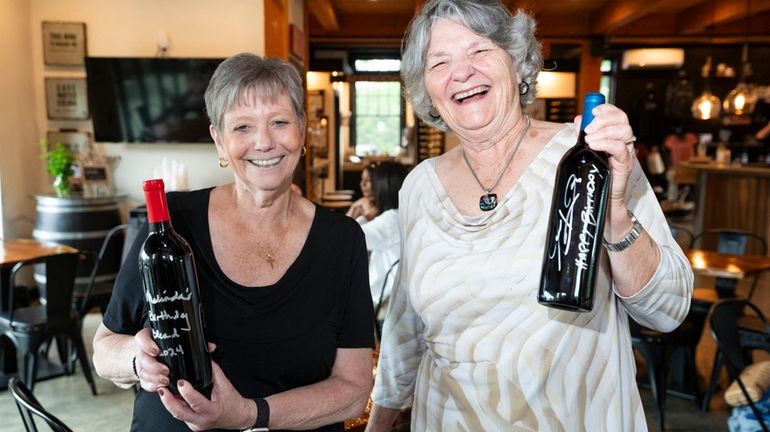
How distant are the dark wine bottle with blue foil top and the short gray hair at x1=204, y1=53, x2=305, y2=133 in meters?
0.49

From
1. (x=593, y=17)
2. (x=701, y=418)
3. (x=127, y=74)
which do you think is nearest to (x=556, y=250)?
(x=701, y=418)

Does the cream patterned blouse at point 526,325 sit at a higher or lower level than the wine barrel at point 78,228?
higher

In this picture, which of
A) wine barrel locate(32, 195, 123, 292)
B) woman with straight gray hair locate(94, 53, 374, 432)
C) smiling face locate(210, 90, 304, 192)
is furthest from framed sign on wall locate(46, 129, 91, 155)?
smiling face locate(210, 90, 304, 192)

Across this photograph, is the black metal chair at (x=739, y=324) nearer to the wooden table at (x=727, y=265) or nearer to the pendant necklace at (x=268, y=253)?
the wooden table at (x=727, y=265)

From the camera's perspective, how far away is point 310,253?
1235mm

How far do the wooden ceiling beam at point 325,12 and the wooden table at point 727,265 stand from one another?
217 inches

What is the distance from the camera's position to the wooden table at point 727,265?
3.66 m

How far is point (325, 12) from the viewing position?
28.1 ft

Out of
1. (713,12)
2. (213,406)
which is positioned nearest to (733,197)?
(713,12)

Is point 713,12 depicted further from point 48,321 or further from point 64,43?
point 48,321

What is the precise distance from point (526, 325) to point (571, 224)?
1.00ft

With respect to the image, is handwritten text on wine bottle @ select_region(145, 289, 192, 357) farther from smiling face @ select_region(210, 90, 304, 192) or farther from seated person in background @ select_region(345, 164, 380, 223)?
seated person in background @ select_region(345, 164, 380, 223)

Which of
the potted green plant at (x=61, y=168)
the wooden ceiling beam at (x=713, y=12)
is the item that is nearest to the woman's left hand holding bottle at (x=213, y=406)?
the potted green plant at (x=61, y=168)

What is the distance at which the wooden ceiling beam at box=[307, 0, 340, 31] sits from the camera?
799 cm
